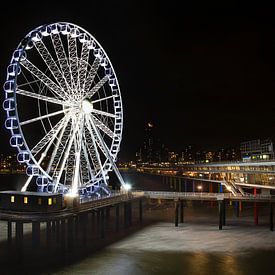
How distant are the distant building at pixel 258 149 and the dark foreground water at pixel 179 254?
53082 mm

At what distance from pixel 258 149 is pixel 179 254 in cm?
9030

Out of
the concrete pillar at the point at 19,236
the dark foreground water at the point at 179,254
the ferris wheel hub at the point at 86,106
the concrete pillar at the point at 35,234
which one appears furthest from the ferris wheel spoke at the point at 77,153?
the dark foreground water at the point at 179,254

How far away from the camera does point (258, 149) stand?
383 ft

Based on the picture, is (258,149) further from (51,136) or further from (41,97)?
(41,97)

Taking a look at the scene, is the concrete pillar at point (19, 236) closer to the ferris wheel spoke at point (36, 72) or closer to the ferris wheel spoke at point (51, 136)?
the ferris wheel spoke at point (51, 136)

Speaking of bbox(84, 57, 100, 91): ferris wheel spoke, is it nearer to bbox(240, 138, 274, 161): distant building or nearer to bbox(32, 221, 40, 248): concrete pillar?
bbox(32, 221, 40, 248): concrete pillar

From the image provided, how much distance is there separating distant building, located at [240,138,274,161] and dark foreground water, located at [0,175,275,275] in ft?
174

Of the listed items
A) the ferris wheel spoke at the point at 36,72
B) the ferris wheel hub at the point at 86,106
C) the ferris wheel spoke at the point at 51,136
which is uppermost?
the ferris wheel spoke at the point at 36,72

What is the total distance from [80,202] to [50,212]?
4839mm

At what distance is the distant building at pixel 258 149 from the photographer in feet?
319

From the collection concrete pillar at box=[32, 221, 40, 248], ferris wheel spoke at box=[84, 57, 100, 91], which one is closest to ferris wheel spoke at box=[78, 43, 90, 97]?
ferris wheel spoke at box=[84, 57, 100, 91]

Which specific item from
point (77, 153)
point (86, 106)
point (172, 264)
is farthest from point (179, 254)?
point (86, 106)

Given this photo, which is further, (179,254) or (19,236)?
(179,254)

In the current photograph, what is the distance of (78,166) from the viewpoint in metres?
36.9
